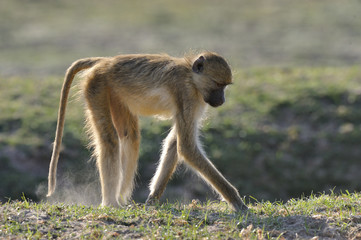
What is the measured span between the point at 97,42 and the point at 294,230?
60.6 ft

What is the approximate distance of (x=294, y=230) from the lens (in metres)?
5.86

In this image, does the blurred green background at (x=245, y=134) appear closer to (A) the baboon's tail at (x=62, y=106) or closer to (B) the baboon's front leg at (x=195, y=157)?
(B) the baboon's front leg at (x=195, y=157)

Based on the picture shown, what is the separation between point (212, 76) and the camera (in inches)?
282

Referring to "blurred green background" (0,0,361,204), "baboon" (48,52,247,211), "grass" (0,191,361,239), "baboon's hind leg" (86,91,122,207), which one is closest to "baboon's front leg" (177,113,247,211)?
"baboon" (48,52,247,211)

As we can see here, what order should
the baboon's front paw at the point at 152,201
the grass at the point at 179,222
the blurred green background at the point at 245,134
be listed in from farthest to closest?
the blurred green background at the point at 245,134
the baboon's front paw at the point at 152,201
the grass at the point at 179,222

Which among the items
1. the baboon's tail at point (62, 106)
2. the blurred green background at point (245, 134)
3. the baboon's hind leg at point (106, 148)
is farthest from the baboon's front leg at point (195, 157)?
the baboon's tail at point (62, 106)

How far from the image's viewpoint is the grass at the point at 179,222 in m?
5.56

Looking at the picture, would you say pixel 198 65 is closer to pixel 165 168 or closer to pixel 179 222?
pixel 165 168

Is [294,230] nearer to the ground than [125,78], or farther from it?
nearer to the ground

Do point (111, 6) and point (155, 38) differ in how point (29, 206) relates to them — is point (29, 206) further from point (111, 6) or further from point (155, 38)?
point (111, 6)

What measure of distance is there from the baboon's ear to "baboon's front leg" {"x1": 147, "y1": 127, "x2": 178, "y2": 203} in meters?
0.79

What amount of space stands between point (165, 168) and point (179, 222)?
4.94 feet

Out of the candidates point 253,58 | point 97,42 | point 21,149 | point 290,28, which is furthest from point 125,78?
point 290,28

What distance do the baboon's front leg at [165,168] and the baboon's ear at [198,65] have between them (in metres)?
0.79
